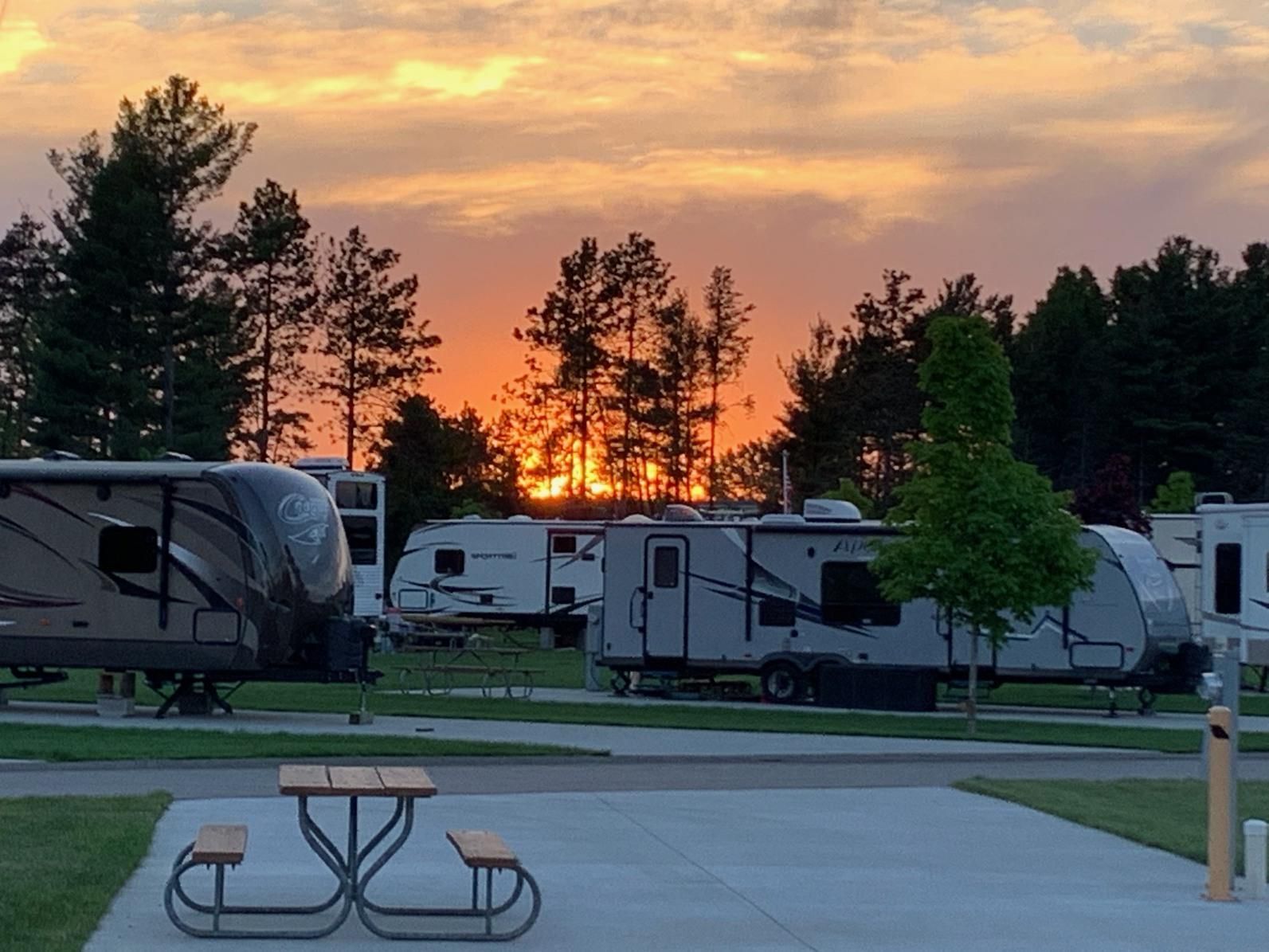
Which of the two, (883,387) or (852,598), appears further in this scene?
(883,387)

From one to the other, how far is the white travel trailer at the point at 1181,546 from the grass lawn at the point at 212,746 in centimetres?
2038

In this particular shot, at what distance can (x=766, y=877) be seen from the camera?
41.5 ft

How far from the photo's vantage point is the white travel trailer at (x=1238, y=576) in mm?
30266

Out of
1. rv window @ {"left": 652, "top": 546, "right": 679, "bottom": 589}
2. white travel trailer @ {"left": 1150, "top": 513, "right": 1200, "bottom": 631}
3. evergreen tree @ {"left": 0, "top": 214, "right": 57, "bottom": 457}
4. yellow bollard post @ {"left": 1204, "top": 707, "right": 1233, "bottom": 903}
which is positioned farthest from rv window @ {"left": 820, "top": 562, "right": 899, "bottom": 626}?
evergreen tree @ {"left": 0, "top": 214, "right": 57, "bottom": 457}

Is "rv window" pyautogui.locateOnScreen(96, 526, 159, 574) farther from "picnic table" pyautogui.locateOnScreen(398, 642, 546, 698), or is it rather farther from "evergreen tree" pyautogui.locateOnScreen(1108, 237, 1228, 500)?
"evergreen tree" pyautogui.locateOnScreen(1108, 237, 1228, 500)

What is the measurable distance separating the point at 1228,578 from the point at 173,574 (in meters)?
15.6

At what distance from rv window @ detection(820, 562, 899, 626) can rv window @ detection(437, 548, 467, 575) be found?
1675cm

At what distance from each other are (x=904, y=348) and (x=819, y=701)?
48.2 m

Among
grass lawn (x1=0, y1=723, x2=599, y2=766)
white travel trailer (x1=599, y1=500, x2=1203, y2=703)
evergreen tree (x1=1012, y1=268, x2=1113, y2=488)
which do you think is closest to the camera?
grass lawn (x1=0, y1=723, x2=599, y2=766)

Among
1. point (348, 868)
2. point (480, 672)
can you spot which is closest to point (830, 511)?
point (480, 672)

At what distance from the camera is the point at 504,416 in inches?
3324

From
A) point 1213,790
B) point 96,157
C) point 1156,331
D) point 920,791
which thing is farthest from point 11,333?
point 1213,790

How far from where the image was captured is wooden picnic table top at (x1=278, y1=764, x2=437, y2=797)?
10.0 metres

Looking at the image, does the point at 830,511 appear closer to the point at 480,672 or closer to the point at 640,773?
the point at 480,672
